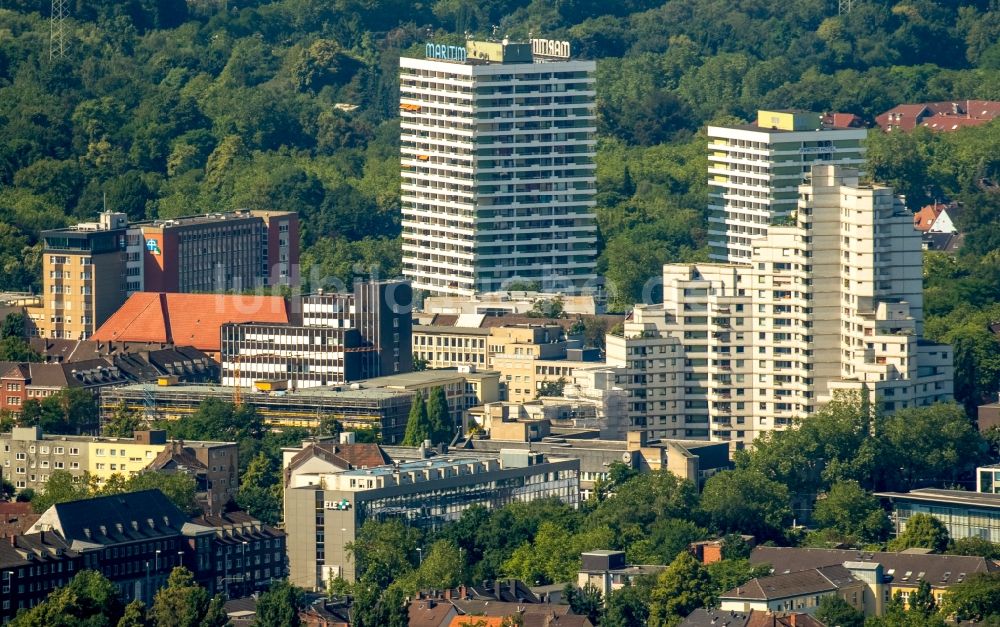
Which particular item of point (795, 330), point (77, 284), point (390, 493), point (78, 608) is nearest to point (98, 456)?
point (390, 493)

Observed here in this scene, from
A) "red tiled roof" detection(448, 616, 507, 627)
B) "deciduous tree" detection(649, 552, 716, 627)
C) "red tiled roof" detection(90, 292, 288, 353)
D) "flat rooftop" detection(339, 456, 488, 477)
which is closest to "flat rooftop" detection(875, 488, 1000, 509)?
"deciduous tree" detection(649, 552, 716, 627)

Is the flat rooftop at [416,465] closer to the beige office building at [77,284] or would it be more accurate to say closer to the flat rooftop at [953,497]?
the flat rooftop at [953,497]

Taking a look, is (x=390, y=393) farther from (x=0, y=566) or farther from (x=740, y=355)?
(x=0, y=566)

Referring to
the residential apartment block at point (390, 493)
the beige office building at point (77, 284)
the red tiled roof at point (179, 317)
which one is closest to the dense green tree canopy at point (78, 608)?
the residential apartment block at point (390, 493)

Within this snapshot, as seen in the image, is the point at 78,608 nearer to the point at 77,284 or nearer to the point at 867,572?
the point at 867,572

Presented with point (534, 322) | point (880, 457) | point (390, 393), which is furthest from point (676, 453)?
point (534, 322)

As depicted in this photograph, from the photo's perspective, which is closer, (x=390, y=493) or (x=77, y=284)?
(x=390, y=493)
